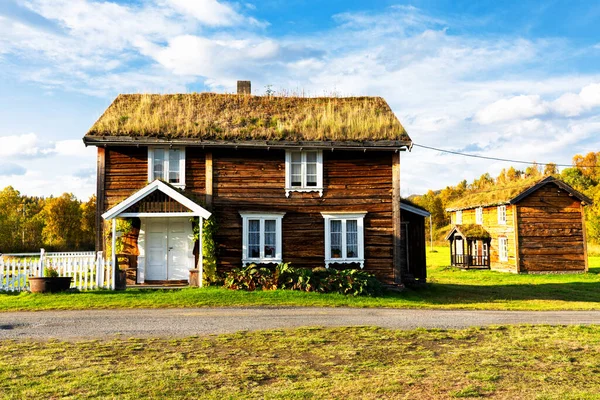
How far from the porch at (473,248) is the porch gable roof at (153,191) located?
2582 cm

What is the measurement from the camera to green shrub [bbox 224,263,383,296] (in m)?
18.0

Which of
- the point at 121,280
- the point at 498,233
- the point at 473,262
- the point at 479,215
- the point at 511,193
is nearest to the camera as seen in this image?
the point at 121,280

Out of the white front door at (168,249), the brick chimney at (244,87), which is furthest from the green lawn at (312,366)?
the brick chimney at (244,87)

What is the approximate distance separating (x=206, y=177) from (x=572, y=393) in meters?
15.5

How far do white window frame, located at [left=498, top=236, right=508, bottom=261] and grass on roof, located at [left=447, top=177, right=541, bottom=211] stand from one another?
101 inches

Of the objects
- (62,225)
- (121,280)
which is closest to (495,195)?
(121,280)

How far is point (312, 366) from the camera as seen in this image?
8.22 meters

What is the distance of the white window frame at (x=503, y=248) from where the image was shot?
3541 cm

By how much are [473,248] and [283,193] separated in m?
25.9

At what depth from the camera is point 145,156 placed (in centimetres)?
2011

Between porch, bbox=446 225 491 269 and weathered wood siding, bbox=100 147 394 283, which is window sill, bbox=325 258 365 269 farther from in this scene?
porch, bbox=446 225 491 269

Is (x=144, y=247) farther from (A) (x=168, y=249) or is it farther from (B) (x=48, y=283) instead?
(B) (x=48, y=283)

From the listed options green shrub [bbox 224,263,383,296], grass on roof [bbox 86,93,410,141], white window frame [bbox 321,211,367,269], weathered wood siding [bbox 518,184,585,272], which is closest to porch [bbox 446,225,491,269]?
weathered wood siding [bbox 518,184,585,272]

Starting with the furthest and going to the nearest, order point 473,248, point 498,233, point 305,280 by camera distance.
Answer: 1. point 473,248
2. point 498,233
3. point 305,280
